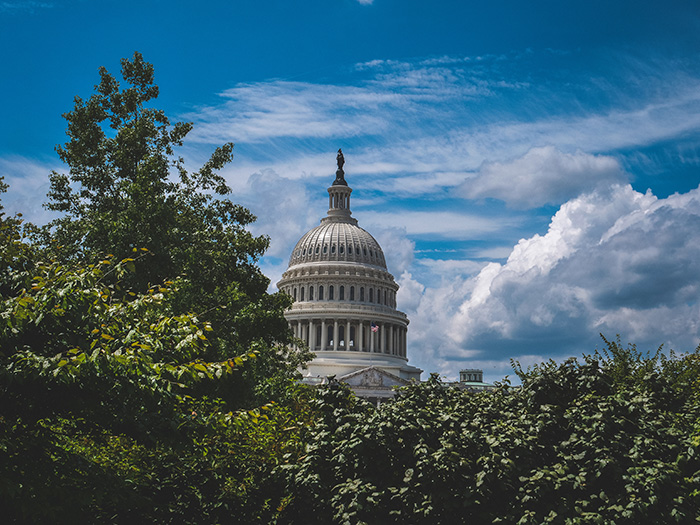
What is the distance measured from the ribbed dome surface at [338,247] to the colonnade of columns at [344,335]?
484 inches

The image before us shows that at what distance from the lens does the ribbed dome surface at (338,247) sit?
135 metres

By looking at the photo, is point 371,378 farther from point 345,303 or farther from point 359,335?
point 345,303

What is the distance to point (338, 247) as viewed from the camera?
13488cm

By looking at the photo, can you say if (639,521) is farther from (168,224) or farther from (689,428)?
(168,224)

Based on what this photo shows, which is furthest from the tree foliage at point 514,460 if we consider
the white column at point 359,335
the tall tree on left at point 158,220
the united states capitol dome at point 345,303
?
the white column at point 359,335

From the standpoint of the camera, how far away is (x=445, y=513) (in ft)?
47.3

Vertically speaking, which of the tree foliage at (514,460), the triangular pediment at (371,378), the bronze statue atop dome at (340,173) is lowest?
the tree foliage at (514,460)

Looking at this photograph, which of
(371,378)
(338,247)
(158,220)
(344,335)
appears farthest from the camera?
(338,247)

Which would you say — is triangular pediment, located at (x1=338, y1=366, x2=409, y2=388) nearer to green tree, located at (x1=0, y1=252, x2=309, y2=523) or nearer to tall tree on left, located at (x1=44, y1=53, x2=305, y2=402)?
tall tree on left, located at (x1=44, y1=53, x2=305, y2=402)

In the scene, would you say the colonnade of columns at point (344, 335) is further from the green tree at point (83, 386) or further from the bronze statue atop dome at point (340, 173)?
the green tree at point (83, 386)

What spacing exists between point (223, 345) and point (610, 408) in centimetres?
2057

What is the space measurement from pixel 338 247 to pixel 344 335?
16362mm

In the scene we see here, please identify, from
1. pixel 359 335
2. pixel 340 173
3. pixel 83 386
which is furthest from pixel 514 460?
pixel 340 173

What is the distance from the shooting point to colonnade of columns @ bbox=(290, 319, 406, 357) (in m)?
127
